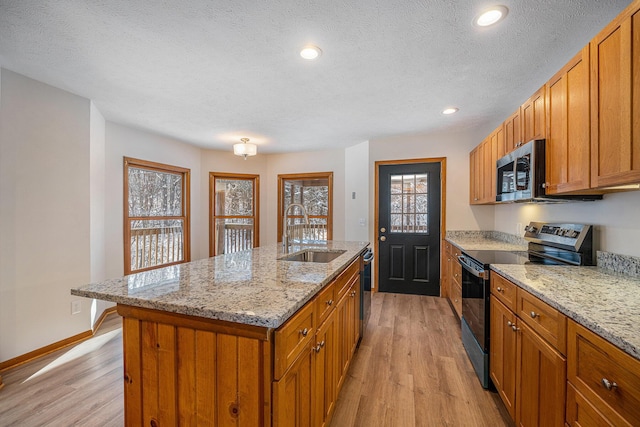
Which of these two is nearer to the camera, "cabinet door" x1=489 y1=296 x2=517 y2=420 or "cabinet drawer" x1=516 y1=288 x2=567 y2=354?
"cabinet drawer" x1=516 y1=288 x2=567 y2=354

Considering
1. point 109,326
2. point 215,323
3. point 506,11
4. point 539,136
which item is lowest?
point 109,326

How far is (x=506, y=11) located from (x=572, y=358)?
1.81 m

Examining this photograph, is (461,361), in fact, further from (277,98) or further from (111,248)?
(111,248)

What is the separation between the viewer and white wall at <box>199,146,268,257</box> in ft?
16.8

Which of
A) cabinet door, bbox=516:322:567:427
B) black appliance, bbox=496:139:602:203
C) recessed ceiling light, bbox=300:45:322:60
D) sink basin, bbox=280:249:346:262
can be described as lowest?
cabinet door, bbox=516:322:567:427

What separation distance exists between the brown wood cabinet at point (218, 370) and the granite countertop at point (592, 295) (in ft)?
3.35

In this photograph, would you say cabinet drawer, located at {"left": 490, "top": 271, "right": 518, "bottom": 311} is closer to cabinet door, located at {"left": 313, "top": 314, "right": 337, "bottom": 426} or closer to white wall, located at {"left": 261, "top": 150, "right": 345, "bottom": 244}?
cabinet door, located at {"left": 313, "top": 314, "right": 337, "bottom": 426}

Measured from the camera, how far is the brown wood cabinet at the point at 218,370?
956mm

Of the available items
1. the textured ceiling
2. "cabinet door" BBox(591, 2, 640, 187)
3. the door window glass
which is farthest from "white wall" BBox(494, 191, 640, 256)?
the door window glass

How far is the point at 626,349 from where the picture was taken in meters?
0.79

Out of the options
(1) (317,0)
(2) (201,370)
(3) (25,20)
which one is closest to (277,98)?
(1) (317,0)

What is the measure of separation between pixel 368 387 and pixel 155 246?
3.70 m

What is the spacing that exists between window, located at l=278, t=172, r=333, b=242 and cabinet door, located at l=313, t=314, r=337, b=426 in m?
3.52

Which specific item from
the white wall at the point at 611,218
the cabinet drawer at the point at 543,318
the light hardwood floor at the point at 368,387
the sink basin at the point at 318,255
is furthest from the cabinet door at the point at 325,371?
the white wall at the point at 611,218
